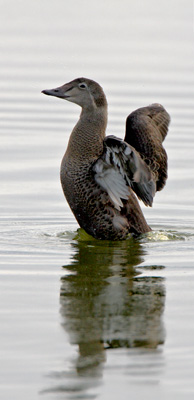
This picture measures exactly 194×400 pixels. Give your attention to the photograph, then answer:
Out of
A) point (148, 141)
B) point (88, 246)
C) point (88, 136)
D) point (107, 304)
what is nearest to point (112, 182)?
point (88, 136)

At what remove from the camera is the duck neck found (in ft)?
29.5

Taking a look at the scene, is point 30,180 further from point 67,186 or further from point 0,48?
point 0,48

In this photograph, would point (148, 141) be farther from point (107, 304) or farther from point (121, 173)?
point (107, 304)

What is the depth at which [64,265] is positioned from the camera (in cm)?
805

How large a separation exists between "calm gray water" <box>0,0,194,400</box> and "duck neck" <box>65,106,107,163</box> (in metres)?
0.79

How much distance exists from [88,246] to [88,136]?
0.99 m

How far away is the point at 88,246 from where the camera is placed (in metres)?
8.92

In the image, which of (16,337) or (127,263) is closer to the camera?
(16,337)

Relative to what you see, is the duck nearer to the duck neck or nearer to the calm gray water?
the duck neck

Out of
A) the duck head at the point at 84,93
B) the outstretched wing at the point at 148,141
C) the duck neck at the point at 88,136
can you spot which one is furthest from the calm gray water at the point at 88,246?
the duck head at the point at 84,93

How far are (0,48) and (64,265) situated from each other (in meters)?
9.11

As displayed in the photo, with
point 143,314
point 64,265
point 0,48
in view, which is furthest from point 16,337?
point 0,48

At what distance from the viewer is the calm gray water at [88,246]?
19.2 ft

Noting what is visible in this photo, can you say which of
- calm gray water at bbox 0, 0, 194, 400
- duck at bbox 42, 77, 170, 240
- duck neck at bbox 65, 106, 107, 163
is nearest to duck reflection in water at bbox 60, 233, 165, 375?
calm gray water at bbox 0, 0, 194, 400
